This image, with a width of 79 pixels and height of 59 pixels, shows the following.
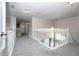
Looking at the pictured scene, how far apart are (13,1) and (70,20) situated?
124 cm

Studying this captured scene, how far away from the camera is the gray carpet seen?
2117 millimetres

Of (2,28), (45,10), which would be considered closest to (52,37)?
(45,10)

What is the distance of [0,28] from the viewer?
180 cm

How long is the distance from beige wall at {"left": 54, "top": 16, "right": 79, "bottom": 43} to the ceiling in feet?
0.30

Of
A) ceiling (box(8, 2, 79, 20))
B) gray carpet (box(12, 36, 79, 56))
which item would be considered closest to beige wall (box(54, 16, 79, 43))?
ceiling (box(8, 2, 79, 20))

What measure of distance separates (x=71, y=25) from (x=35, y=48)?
920 millimetres

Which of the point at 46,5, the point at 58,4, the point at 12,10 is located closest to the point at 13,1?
the point at 12,10

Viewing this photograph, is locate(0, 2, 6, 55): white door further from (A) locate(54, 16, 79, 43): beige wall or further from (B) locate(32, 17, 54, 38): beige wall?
(A) locate(54, 16, 79, 43): beige wall

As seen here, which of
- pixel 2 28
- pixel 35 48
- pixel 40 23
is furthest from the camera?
pixel 40 23

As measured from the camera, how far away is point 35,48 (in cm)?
221

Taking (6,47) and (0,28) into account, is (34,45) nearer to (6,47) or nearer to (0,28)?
(6,47)

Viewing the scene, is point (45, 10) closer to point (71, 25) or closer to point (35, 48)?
point (71, 25)

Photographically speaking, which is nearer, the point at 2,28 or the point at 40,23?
the point at 2,28

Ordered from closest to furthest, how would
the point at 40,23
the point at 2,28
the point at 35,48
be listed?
the point at 2,28 → the point at 35,48 → the point at 40,23
